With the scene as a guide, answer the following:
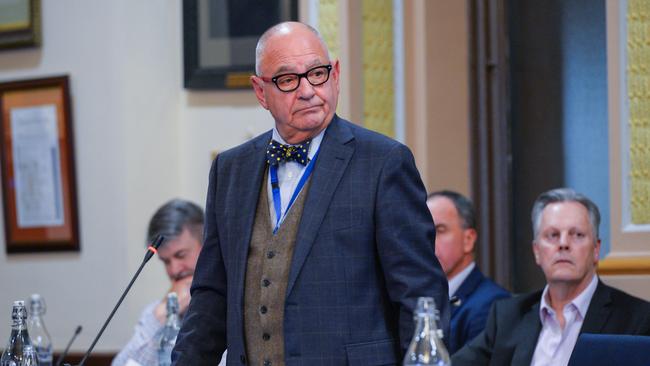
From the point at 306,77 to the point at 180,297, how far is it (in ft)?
7.47

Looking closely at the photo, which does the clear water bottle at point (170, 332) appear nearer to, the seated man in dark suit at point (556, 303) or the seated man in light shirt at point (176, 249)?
the seated man in light shirt at point (176, 249)

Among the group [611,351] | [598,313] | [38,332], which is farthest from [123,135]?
[611,351]

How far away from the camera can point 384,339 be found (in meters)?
2.41

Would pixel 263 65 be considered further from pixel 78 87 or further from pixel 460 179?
pixel 78 87

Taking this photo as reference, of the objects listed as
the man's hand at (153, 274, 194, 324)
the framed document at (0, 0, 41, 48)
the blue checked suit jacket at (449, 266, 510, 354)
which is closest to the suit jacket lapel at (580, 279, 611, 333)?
the blue checked suit jacket at (449, 266, 510, 354)

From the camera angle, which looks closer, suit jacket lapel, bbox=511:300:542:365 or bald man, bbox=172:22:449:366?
bald man, bbox=172:22:449:366

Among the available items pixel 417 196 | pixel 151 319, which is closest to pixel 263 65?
pixel 417 196

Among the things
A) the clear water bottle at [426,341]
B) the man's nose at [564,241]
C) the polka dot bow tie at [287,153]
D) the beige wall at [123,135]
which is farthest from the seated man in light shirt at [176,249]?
the clear water bottle at [426,341]

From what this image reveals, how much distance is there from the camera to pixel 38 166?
616 cm

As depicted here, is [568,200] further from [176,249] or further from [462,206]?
[176,249]

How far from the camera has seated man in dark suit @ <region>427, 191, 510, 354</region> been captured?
4258 mm

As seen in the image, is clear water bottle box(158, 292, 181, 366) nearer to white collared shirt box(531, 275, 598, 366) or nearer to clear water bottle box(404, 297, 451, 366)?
white collared shirt box(531, 275, 598, 366)

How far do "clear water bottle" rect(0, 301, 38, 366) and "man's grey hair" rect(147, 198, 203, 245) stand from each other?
5.82 feet

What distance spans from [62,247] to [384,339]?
396 cm
